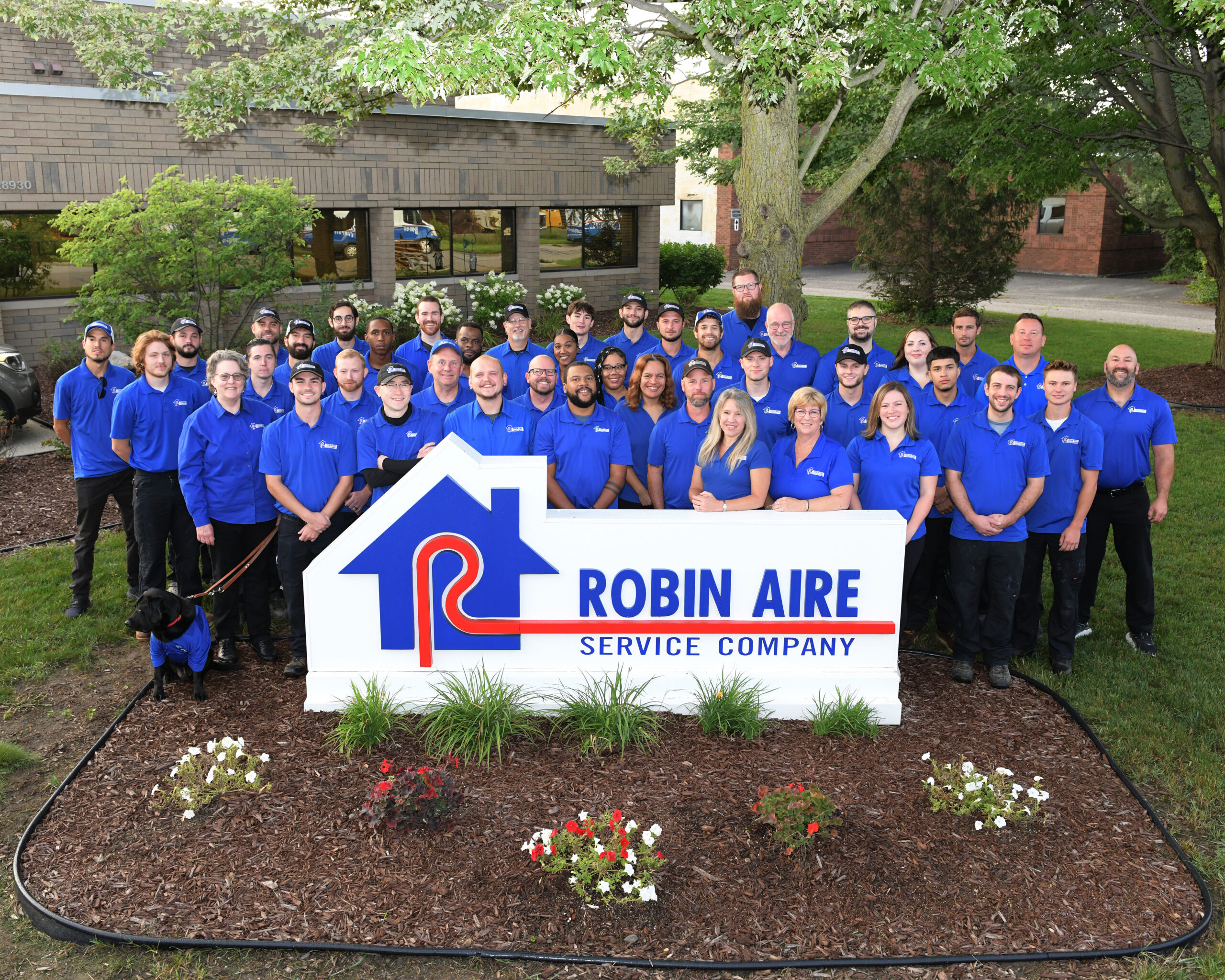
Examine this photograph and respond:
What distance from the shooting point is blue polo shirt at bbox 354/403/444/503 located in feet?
21.3

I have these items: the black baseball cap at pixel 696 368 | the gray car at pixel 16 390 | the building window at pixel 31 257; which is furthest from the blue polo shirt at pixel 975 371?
the building window at pixel 31 257

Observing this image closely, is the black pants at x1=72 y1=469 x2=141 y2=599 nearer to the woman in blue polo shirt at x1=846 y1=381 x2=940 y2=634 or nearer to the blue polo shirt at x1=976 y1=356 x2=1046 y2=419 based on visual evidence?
the woman in blue polo shirt at x1=846 y1=381 x2=940 y2=634

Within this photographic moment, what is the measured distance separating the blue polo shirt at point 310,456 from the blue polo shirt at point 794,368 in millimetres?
3301

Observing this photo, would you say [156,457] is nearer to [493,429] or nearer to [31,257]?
[493,429]

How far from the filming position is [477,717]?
5.63 meters

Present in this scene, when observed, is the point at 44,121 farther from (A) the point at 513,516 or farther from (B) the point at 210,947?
(B) the point at 210,947

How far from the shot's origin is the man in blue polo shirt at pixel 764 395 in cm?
674

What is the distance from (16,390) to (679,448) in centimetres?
939

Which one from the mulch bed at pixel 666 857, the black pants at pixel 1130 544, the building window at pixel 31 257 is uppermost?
the building window at pixel 31 257

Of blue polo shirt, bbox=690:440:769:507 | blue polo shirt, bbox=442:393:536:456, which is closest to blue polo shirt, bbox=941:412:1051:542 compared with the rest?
blue polo shirt, bbox=690:440:769:507

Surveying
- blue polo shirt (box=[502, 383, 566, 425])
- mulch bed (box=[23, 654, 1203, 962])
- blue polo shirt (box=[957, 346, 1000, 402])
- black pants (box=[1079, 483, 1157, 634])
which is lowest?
mulch bed (box=[23, 654, 1203, 962])

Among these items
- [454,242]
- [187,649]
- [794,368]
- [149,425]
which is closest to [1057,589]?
[794,368]

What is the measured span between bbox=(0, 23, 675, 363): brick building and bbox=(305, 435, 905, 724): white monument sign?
10323mm

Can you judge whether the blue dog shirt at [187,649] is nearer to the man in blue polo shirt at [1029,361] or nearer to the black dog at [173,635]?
the black dog at [173,635]
